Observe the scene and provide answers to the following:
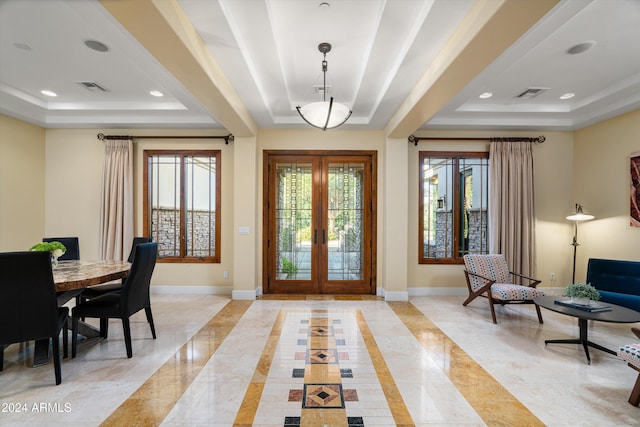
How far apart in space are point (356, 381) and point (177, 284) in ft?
13.5

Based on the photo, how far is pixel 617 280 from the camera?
413cm

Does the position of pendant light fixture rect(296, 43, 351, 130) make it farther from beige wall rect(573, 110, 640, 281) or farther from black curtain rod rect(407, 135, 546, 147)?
beige wall rect(573, 110, 640, 281)

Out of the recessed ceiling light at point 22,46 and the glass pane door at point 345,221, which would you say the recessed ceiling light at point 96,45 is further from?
the glass pane door at point 345,221

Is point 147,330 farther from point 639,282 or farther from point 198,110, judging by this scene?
point 639,282

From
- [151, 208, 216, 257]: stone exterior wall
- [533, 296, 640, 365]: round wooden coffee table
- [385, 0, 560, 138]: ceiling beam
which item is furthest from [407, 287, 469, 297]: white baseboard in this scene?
[151, 208, 216, 257]: stone exterior wall

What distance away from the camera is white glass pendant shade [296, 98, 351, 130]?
325cm

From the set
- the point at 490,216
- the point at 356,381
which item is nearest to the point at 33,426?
the point at 356,381

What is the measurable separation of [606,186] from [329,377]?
17.3 feet

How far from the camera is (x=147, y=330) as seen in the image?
3.78 meters

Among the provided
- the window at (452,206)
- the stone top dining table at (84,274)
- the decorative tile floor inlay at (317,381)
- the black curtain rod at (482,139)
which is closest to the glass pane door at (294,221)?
the decorative tile floor inlay at (317,381)

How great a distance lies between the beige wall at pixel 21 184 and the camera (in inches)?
191

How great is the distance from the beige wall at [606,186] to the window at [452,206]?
1.52 metres

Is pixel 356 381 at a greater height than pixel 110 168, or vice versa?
pixel 110 168

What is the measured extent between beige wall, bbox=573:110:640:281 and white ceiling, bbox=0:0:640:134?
0.33 m
